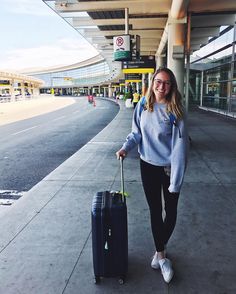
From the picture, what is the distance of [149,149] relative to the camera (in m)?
2.64

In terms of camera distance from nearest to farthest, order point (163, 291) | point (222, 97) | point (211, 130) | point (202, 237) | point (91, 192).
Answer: point (163, 291)
point (202, 237)
point (91, 192)
point (211, 130)
point (222, 97)

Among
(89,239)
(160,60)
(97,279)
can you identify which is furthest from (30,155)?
(160,60)

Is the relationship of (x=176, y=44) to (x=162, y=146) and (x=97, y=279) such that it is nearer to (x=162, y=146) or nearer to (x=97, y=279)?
(x=162, y=146)

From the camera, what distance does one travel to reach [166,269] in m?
2.67

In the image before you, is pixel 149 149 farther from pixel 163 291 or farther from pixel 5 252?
pixel 5 252

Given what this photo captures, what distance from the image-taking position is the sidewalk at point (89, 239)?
8.49ft

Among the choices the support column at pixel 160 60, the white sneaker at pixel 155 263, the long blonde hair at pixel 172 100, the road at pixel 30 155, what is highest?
the support column at pixel 160 60

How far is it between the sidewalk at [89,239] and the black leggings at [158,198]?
13.7 inches

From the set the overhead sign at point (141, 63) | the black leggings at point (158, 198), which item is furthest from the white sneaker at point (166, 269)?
the overhead sign at point (141, 63)

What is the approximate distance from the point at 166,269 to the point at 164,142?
3.74 ft

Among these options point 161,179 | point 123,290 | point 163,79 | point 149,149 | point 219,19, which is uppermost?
point 219,19

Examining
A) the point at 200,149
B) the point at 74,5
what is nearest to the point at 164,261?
the point at 200,149

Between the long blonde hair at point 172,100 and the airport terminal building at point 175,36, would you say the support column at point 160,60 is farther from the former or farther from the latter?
the long blonde hair at point 172,100

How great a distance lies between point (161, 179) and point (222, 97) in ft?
63.0
